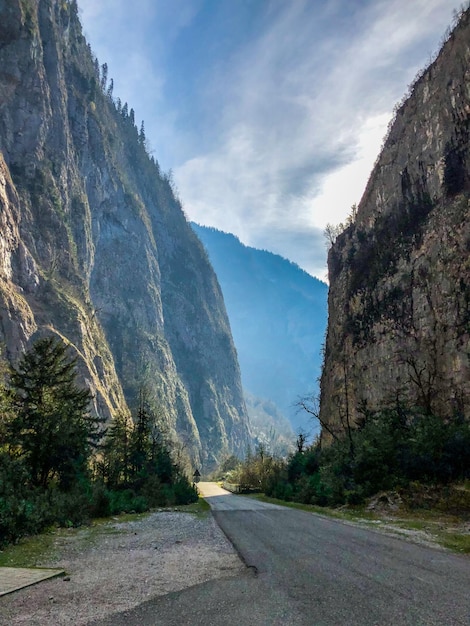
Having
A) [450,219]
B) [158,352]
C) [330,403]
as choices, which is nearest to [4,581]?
[450,219]

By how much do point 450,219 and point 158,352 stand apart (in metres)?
134

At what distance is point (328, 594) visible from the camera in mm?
6023

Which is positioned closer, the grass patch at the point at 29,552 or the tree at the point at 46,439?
the grass patch at the point at 29,552

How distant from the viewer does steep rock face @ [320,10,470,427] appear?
32.4 meters

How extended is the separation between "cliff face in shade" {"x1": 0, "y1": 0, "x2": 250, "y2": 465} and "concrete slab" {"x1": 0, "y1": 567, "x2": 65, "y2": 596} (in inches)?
1939

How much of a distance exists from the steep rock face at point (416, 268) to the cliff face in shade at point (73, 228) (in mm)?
30433

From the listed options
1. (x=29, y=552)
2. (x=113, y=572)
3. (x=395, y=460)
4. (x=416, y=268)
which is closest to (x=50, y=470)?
(x=29, y=552)

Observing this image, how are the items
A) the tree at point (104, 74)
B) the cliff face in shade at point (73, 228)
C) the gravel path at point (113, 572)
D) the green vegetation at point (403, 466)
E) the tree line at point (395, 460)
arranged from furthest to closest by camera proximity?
the tree at point (104, 74) < the cliff face in shade at point (73, 228) < the tree line at point (395, 460) < the green vegetation at point (403, 466) < the gravel path at point (113, 572)

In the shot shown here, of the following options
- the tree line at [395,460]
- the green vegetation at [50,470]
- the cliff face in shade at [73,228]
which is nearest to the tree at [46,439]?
the green vegetation at [50,470]

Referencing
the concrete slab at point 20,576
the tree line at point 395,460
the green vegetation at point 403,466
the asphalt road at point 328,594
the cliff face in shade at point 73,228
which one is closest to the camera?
the asphalt road at point 328,594

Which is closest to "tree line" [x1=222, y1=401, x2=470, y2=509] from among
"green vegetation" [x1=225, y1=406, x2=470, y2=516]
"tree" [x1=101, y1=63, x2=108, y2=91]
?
"green vegetation" [x1=225, y1=406, x2=470, y2=516]

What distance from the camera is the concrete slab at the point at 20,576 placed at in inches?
264

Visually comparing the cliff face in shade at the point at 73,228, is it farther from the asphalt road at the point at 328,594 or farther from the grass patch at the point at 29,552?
the asphalt road at the point at 328,594

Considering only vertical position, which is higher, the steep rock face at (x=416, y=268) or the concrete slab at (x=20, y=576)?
the steep rock face at (x=416, y=268)
